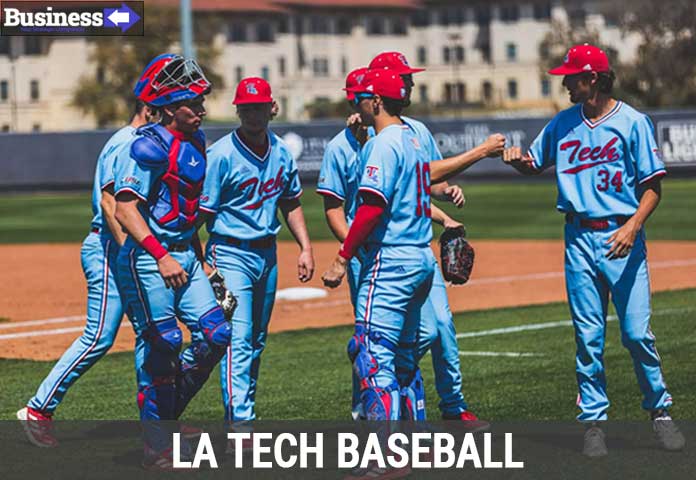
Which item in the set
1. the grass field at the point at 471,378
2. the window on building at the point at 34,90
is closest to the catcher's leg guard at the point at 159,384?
the grass field at the point at 471,378

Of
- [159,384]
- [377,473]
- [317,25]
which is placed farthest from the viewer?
[317,25]

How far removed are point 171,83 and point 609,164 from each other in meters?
2.43

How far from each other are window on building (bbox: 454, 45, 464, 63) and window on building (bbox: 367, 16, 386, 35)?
20.4 feet

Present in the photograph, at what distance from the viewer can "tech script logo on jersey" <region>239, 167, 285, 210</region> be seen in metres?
7.91

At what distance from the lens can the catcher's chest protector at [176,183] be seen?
7.16 meters

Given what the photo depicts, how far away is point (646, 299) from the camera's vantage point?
761 centimetres

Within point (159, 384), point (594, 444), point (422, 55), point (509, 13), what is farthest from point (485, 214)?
point (422, 55)

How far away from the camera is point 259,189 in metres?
7.95

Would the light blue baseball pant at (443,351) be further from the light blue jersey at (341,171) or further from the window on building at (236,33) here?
the window on building at (236,33)

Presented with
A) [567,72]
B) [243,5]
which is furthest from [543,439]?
[243,5]

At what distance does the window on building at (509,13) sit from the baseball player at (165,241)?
104 metres

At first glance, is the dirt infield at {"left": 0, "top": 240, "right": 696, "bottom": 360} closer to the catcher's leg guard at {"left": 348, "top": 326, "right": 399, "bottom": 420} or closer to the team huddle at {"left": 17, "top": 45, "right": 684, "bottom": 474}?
the team huddle at {"left": 17, "top": 45, "right": 684, "bottom": 474}

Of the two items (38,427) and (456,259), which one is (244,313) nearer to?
(456,259)

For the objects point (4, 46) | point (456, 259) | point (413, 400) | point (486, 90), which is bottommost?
point (413, 400)
